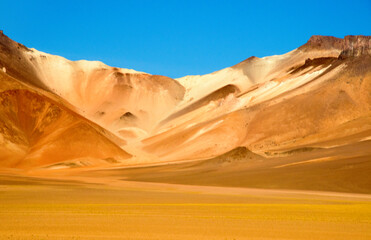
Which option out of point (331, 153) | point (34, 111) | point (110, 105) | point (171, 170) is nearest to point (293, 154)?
point (331, 153)

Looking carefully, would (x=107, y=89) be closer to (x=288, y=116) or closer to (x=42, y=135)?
(x=42, y=135)

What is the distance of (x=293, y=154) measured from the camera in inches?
3292

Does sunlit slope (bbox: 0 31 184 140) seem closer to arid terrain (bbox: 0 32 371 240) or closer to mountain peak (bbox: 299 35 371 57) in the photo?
arid terrain (bbox: 0 32 371 240)

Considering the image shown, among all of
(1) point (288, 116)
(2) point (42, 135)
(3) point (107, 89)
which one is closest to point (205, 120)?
(1) point (288, 116)

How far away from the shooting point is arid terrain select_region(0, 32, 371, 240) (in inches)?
826

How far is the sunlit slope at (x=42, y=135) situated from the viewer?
335 ft

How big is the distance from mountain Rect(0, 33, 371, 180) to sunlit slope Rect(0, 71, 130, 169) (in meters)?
0.20

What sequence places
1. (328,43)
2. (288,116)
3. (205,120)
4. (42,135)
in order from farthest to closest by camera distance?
(328,43) < (205,120) < (42,135) < (288,116)

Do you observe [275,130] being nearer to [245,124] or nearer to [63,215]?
[245,124]

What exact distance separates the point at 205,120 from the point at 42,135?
41.1 meters

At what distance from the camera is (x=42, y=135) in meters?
113

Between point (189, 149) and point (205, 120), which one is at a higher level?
point (205, 120)

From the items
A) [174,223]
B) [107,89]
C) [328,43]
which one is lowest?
[174,223]

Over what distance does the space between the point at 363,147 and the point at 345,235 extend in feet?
198
